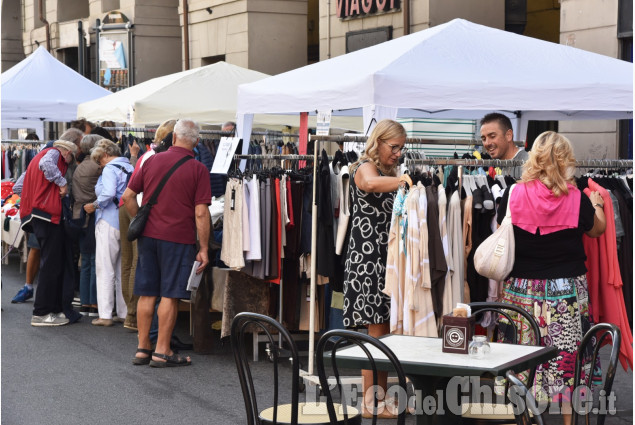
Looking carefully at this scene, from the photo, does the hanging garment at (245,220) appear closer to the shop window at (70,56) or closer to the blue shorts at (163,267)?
the blue shorts at (163,267)

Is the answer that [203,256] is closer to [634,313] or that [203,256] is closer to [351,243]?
[351,243]

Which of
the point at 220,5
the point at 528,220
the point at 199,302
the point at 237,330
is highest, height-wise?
the point at 220,5

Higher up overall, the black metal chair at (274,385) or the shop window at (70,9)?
the shop window at (70,9)

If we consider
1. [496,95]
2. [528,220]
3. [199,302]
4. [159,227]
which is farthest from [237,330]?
[199,302]

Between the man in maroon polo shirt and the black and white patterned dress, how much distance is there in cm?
186

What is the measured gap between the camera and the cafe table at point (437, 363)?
4294mm

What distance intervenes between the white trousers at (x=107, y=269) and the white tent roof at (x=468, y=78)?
10.1 ft

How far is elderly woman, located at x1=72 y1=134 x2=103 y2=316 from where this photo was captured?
10297 millimetres

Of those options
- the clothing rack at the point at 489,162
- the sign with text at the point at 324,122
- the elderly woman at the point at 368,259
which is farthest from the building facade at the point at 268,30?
the elderly woman at the point at 368,259

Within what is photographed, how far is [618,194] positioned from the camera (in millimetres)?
6656

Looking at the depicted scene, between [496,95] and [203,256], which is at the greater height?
[496,95]

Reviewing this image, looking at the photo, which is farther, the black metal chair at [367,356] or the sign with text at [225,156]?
the sign with text at [225,156]

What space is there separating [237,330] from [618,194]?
321cm

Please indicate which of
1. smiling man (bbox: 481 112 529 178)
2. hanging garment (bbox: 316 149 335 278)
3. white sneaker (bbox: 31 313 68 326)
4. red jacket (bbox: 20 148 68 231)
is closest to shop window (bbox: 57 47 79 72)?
red jacket (bbox: 20 148 68 231)
